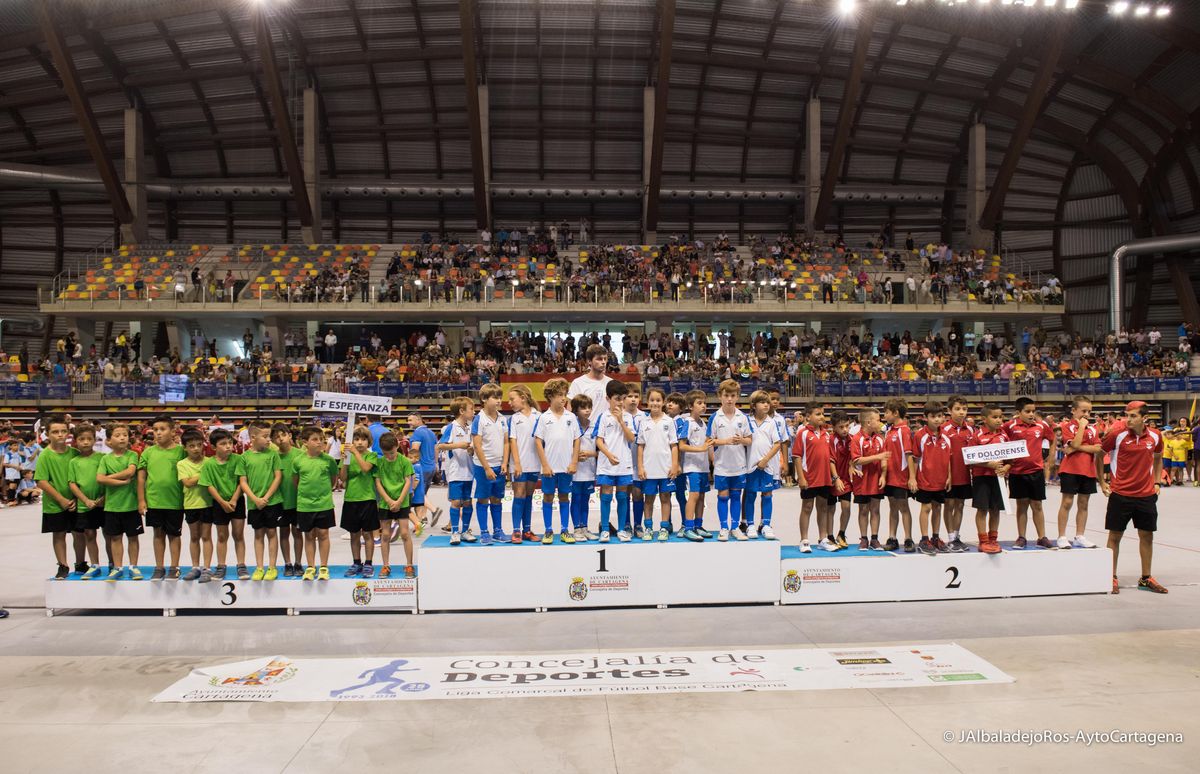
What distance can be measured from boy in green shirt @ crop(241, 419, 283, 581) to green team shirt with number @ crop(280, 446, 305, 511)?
0.15ft

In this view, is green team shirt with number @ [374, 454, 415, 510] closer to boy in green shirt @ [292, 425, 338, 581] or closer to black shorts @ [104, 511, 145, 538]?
boy in green shirt @ [292, 425, 338, 581]

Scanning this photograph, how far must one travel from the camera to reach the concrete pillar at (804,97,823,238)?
35.0 metres

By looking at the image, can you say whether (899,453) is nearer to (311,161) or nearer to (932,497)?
(932,497)

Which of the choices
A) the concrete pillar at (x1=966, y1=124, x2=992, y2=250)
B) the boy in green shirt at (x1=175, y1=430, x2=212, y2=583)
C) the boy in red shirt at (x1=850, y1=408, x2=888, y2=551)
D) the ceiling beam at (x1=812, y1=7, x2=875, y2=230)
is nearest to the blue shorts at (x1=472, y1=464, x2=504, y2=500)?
the boy in green shirt at (x1=175, y1=430, x2=212, y2=583)

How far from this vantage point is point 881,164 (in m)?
38.5

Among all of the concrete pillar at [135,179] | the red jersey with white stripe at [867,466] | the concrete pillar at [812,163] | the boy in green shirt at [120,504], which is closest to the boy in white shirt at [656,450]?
the red jersey with white stripe at [867,466]

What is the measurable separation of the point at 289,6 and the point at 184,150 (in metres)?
11.2

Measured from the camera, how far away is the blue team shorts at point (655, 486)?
30.0 feet

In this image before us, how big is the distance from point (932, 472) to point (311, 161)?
32.7m

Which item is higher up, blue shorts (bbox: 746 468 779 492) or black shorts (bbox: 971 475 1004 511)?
blue shorts (bbox: 746 468 779 492)

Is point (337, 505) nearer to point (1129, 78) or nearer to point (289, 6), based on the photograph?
point (289, 6)

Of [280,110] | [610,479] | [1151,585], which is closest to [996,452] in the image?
[1151,585]

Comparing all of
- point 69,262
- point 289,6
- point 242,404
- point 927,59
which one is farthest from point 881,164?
point 69,262

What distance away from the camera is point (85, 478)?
337 inches
